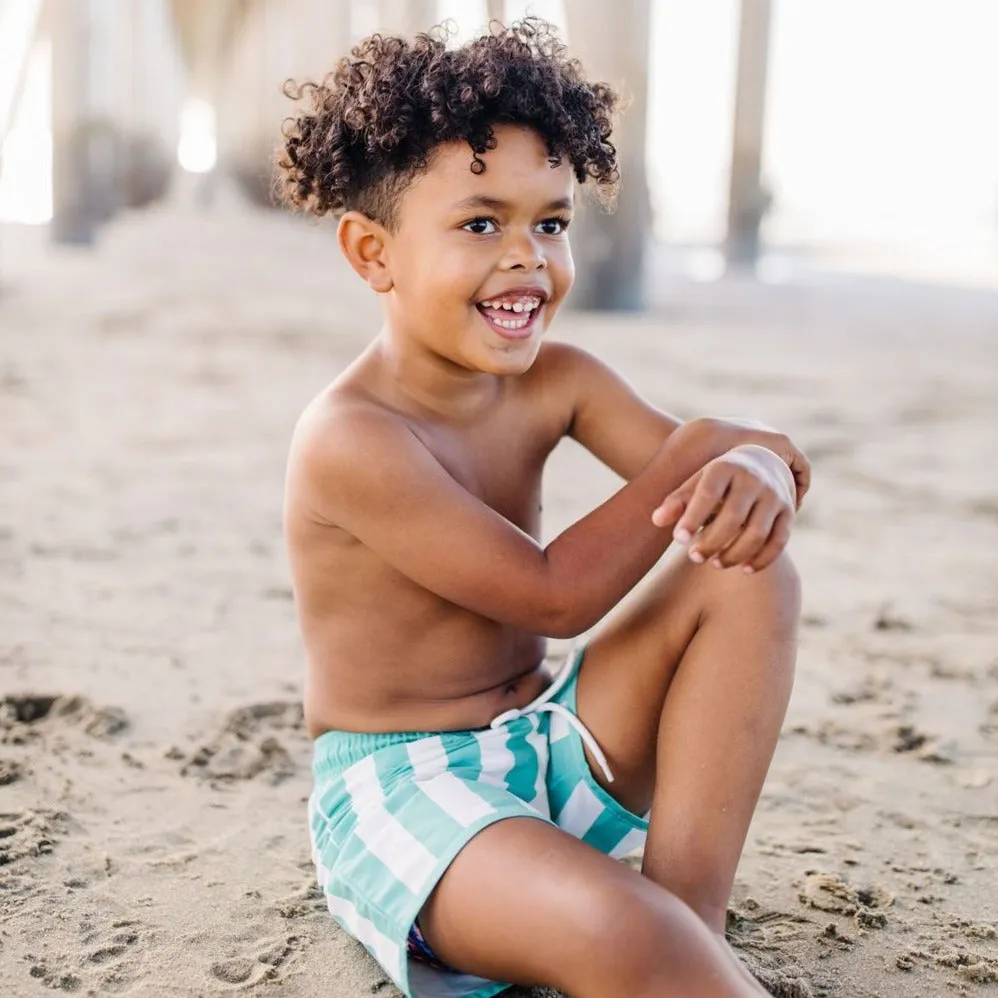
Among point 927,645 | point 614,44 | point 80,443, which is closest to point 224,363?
point 80,443

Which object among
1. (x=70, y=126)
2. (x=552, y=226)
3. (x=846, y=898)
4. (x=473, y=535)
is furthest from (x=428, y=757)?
(x=70, y=126)

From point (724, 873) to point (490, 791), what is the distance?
0.98 ft

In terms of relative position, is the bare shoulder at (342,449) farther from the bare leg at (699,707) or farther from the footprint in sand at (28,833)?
the footprint in sand at (28,833)

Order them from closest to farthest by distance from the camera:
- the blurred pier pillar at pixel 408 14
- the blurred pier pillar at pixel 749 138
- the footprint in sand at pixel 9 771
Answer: the footprint in sand at pixel 9 771 → the blurred pier pillar at pixel 749 138 → the blurred pier pillar at pixel 408 14

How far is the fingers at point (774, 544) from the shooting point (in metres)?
1.61

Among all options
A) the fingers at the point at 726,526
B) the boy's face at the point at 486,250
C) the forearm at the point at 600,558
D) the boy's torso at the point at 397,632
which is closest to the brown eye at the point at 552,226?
the boy's face at the point at 486,250

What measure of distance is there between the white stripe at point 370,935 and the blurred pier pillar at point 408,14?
979cm

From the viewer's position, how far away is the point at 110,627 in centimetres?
298

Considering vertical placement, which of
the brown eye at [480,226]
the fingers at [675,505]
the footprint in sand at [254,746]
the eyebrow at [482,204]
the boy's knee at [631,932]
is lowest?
the footprint in sand at [254,746]

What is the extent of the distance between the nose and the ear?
0.19 metres

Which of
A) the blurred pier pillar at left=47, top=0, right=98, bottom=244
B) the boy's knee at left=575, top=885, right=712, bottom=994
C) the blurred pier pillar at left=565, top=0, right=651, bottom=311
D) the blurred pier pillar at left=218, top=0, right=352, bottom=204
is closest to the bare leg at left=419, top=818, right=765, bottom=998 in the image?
the boy's knee at left=575, top=885, right=712, bottom=994

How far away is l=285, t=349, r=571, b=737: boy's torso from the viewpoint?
186cm

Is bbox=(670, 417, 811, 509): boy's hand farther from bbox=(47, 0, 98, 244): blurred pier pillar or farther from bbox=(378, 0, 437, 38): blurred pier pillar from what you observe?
bbox=(47, 0, 98, 244): blurred pier pillar

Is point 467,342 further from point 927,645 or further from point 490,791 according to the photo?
point 927,645
